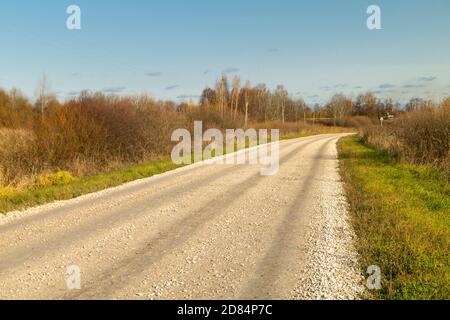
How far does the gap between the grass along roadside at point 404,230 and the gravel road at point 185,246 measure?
347mm

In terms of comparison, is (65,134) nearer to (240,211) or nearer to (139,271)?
(240,211)

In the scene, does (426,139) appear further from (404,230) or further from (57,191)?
(57,191)

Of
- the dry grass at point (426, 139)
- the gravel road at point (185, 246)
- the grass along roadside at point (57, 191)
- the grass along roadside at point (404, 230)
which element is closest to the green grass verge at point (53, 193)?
the grass along roadside at point (57, 191)

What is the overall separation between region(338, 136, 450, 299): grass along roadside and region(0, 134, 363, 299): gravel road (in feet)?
1.14

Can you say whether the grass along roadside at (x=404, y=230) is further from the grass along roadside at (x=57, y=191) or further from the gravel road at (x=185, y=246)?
the grass along roadside at (x=57, y=191)

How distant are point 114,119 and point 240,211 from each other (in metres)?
13.9

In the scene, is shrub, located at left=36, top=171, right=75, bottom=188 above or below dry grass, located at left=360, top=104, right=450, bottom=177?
below

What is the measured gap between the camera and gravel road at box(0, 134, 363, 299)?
4488mm

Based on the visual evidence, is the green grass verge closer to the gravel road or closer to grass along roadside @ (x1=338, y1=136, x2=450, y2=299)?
the gravel road

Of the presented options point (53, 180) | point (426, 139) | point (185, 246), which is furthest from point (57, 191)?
point (426, 139)

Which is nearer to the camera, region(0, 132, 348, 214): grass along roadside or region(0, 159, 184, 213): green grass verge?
region(0, 159, 184, 213): green grass verge

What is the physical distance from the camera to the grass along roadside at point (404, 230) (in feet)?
14.9

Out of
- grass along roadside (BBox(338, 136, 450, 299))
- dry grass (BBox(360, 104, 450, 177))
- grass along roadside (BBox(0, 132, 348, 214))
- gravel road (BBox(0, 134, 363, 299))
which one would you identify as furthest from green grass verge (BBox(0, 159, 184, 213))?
dry grass (BBox(360, 104, 450, 177))

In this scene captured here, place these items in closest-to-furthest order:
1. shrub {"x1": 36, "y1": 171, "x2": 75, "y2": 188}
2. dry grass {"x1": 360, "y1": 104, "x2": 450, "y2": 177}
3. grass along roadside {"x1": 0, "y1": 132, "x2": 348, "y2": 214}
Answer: grass along roadside {"x1": 0, "y1": 132, "x2": 348, "y2": 214} → shrub {"x1": 36, "y1": 171, "x2": 75, "y2": 188} → dry grass {"x1": 360, "y1": 104, "x2": 450, "y2": 177}
